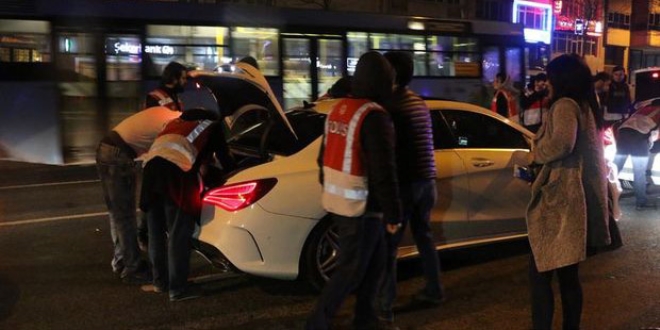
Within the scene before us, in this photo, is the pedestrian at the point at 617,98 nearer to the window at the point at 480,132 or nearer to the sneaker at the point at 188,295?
the window at the point at 480,132

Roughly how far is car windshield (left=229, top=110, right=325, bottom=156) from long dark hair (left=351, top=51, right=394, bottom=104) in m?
1.36

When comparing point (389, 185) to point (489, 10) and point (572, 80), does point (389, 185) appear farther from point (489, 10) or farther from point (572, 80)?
point (489, 10)

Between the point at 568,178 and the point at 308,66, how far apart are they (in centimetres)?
1017

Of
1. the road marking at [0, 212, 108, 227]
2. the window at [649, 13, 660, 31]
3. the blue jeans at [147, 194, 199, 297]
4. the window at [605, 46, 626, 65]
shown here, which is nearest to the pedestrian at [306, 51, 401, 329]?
the blue jeans at [147, 194, 199, 297]

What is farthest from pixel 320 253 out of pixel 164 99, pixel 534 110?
pixel 534 110

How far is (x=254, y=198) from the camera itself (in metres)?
4.78

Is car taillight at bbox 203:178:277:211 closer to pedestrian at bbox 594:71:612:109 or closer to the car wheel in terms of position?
the car wheel

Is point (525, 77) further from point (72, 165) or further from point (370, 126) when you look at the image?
point (370, 126)

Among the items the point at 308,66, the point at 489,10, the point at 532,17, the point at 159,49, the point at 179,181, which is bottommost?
the point at 179,181

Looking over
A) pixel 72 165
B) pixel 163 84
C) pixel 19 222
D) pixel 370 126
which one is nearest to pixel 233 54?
pixel 72 165

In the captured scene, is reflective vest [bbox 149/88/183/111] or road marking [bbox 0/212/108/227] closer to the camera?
reflective vest [bbox 149/88/183/111]

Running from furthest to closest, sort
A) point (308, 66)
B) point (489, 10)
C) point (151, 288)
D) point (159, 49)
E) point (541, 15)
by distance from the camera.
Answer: point (541, 15) → point (489, 10) → point (308, 66) → point (159, 49) → point (151, 288)

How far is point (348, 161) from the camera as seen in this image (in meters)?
3.74

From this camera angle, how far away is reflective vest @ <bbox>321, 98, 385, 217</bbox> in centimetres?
372
